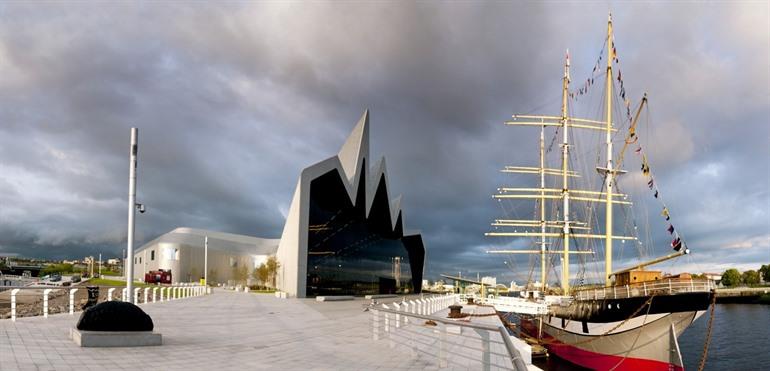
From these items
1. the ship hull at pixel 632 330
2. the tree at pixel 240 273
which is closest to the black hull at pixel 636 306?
the ship hull at pixel 632 330

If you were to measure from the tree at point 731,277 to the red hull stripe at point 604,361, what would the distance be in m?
141

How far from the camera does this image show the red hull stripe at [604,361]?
24.6 metres

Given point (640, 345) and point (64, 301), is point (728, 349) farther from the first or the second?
point (64, 301)

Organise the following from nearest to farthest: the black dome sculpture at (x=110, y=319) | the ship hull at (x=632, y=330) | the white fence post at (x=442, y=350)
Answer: the white fence post at (x=442, y=350) < the black dome sculpture at (x=110, y=319) < the ship hull at (x=632, y=330)

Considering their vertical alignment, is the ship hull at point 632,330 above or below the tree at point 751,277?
above

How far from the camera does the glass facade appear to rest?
1706 inches

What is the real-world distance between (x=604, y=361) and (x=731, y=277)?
480 feet

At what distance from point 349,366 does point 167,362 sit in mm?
3154

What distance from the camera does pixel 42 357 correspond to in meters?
8.88

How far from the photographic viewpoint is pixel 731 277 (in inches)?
5763

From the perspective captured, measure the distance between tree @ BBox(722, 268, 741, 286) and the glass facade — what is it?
116m

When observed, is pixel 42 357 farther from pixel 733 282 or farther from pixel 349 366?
pixel 733 282

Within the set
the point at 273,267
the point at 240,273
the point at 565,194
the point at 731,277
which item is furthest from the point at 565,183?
the point at 731,277

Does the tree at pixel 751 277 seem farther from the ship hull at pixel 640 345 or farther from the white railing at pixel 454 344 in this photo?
the white railing at pixel 454 344
